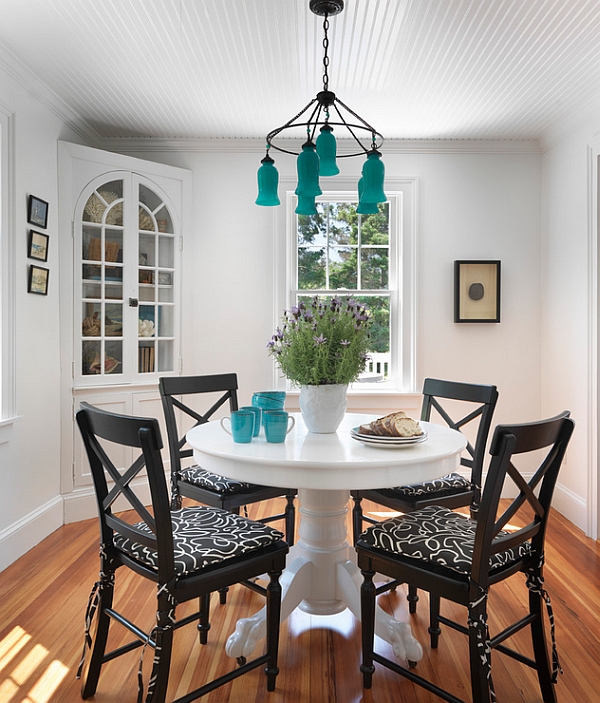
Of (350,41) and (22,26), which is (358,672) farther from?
(22,26)

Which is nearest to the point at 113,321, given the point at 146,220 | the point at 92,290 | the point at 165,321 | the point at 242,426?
the point at 92,290

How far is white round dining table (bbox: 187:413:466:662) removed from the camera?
1.68m

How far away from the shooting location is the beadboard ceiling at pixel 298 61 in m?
2.44

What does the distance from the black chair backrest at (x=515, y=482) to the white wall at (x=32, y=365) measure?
2.45 meters

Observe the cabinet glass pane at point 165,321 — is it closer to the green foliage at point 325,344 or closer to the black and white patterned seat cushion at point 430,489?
the green foliage at point 325,344

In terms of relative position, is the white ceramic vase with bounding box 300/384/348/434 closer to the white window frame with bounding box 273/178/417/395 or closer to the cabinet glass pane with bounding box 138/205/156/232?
Answer: the white window frame with bounding box 273/178/417/395

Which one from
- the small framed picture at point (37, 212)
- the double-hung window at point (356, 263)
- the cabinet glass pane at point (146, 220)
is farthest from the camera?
the double-hung window at point (356, 263)

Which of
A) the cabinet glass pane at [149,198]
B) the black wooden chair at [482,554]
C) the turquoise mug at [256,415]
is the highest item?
the cabinet glass pane at [149,198]

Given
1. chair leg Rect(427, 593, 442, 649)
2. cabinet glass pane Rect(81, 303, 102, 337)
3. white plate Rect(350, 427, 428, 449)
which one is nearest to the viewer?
white plate Rect(350, 427, 428, 449)

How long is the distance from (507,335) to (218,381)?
7.80ft

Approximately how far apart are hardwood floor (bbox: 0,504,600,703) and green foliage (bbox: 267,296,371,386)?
103 centimetres

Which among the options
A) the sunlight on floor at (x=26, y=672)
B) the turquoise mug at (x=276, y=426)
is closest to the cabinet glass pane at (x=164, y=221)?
the turquoise mug at (x=276, y=426)

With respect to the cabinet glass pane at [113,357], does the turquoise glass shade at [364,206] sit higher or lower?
higher

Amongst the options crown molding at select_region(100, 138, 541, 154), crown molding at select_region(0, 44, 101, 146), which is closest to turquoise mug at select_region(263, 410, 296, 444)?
crown molding at select_region(0, 44, 101, 146)
